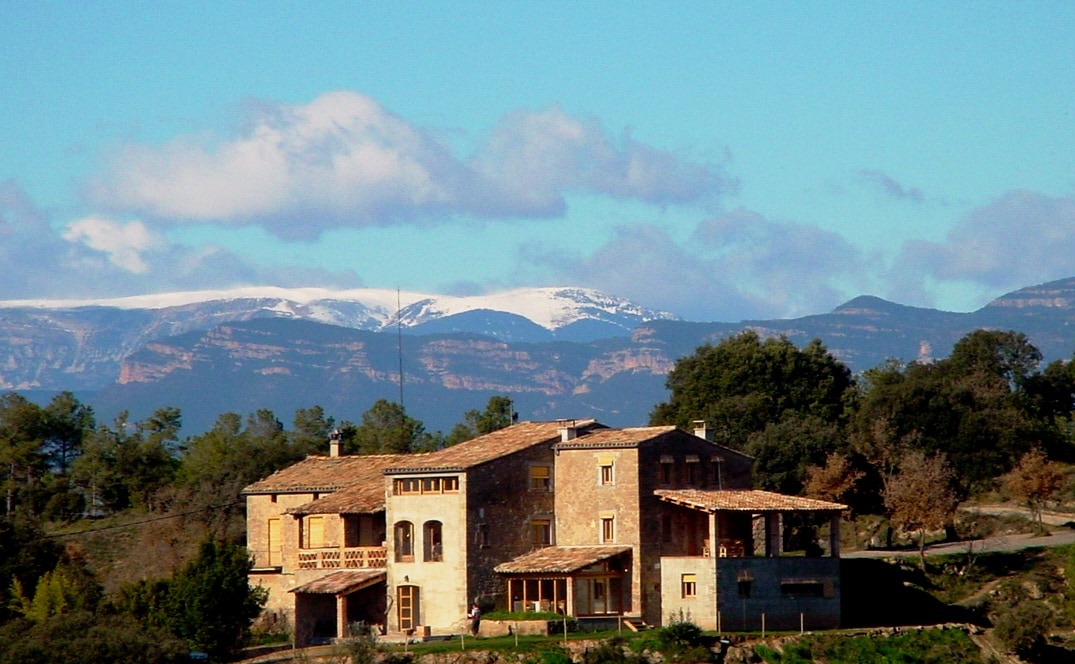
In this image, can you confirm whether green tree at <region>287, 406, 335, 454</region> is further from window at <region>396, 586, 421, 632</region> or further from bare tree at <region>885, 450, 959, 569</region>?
window at <region>396, 586, 421, 632</region>

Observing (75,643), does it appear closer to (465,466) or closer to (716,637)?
(465,466)

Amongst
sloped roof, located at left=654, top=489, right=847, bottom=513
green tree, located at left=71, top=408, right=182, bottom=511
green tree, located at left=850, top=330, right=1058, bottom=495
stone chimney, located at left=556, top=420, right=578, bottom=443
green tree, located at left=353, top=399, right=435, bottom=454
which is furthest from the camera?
green tree, located at left=71, top=408, right=182, bottom=511

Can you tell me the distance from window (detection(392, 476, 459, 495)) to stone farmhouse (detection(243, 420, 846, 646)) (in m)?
0.05

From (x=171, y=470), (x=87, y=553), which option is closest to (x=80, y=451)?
(x=171, y=470)

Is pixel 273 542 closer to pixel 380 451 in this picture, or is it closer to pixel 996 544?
pixel 380 451

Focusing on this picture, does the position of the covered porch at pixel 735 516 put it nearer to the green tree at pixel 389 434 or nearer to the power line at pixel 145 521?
the green tree at pixel 389 434

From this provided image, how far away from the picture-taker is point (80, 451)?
366 ft

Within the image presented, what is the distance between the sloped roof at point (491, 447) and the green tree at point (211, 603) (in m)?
6.51

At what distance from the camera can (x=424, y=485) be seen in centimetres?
6278

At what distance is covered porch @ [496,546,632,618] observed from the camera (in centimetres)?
6062

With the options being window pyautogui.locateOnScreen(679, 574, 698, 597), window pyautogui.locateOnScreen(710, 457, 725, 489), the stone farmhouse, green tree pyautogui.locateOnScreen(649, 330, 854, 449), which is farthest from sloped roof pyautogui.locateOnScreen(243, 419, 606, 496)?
green tree pyautogui.locateOnScreen(649, 330, 854, 449)

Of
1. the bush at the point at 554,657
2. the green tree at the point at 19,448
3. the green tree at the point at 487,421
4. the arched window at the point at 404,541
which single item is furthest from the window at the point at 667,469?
the green tree at the point at 19,448

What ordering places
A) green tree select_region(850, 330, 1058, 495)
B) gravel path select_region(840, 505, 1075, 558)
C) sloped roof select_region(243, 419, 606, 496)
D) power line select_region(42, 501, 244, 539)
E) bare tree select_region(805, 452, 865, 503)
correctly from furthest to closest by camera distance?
power line select_region(42, 501, 244, 539) < green tree select_region(850, 330, 1058, 495) < bare tree select_region(805, 452, 865, 503) < gravel path select_region(840, 505, 1075, 558) < sloped roof select_region(243, 419, 606, 496)

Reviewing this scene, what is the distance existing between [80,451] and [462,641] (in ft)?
195
